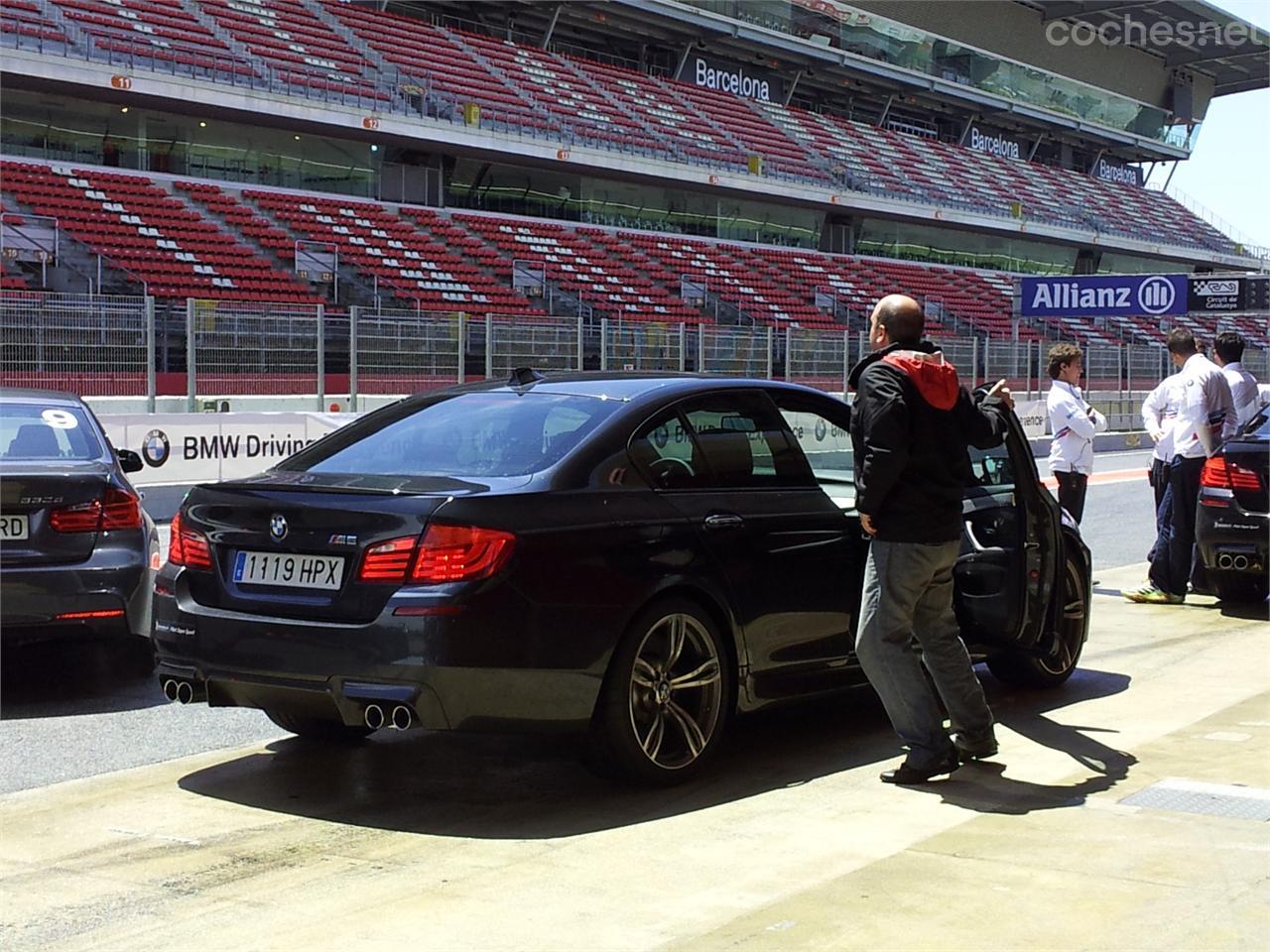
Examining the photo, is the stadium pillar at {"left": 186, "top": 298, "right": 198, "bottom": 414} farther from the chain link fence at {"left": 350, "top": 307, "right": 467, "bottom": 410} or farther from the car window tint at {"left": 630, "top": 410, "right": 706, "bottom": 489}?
the car window tint at {"left": 630, "top": 410, "right": 706, "bottom": 489}

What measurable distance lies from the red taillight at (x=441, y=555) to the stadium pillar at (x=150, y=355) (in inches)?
569

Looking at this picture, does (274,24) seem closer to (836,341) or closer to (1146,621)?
(836,341)

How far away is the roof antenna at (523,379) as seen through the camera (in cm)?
609

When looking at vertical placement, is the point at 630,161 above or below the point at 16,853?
above

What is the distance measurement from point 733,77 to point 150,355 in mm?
38255

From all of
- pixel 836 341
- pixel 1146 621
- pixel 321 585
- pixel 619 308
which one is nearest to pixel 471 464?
pixel 321 585

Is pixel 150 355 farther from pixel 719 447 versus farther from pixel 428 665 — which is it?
pixel 428 665

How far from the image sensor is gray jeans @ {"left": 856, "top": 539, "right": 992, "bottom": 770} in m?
5.50

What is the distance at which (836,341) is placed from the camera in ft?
88.1

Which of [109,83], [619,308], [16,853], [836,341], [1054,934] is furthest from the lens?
[619,308]

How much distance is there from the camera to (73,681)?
24.9ft

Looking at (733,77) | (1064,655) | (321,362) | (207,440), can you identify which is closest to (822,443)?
(1064,655)

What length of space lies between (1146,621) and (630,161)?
115ft

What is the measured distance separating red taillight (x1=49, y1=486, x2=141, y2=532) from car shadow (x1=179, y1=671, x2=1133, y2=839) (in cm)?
155
